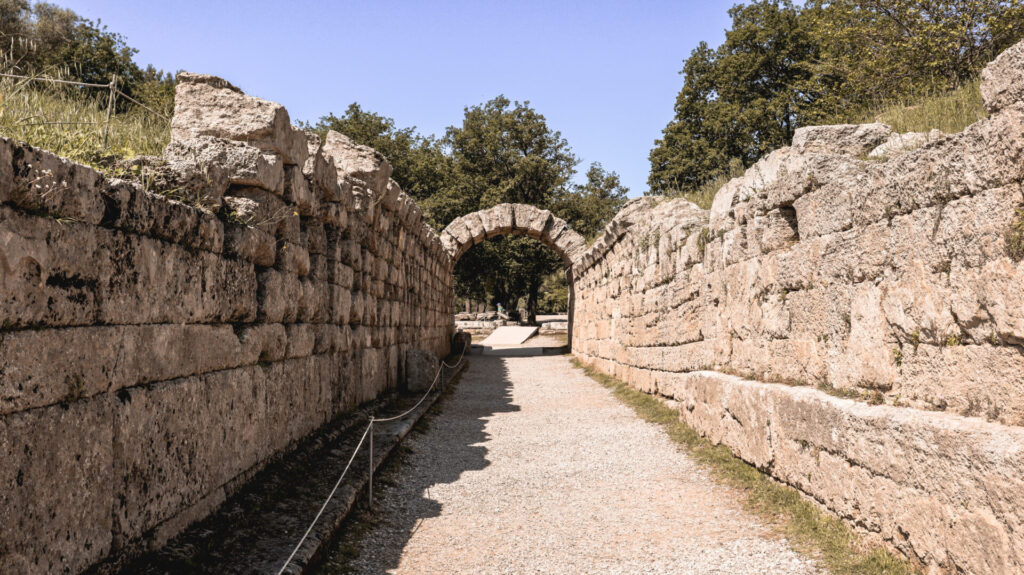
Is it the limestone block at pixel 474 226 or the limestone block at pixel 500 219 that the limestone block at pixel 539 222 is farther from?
the limestone block at pixel 474 226

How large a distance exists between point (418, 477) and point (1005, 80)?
4747 millimetres

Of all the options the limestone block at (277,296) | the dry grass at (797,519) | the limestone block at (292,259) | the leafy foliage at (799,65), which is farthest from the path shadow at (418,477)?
the leafy foliage at (799,65)

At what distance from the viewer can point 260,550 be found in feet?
11.1

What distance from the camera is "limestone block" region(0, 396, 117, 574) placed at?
225cm

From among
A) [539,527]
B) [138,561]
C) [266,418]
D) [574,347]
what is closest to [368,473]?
[266,418]

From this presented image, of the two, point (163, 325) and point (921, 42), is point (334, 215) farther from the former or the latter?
point (921, 42)

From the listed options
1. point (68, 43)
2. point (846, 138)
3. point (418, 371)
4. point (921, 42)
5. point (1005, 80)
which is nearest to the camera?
point (1005, 80)

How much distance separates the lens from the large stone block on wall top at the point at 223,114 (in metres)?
4.98

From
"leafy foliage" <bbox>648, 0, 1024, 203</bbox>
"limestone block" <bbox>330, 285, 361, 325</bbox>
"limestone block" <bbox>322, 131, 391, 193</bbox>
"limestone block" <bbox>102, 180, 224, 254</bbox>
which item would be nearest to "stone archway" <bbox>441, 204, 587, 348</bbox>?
"leafy foliage" <bbox>648, 0, 1024, 203</bbox>

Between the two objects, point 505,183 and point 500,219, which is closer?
point 500,219

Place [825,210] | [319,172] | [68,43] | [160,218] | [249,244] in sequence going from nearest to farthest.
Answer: [160,218]
[249,244]
[825,210]
[319,172]
[68,43]

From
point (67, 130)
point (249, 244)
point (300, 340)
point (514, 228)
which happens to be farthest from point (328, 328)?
point (514, 228)

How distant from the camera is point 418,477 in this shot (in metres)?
5.80

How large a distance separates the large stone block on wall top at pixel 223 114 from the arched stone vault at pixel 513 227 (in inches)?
587
